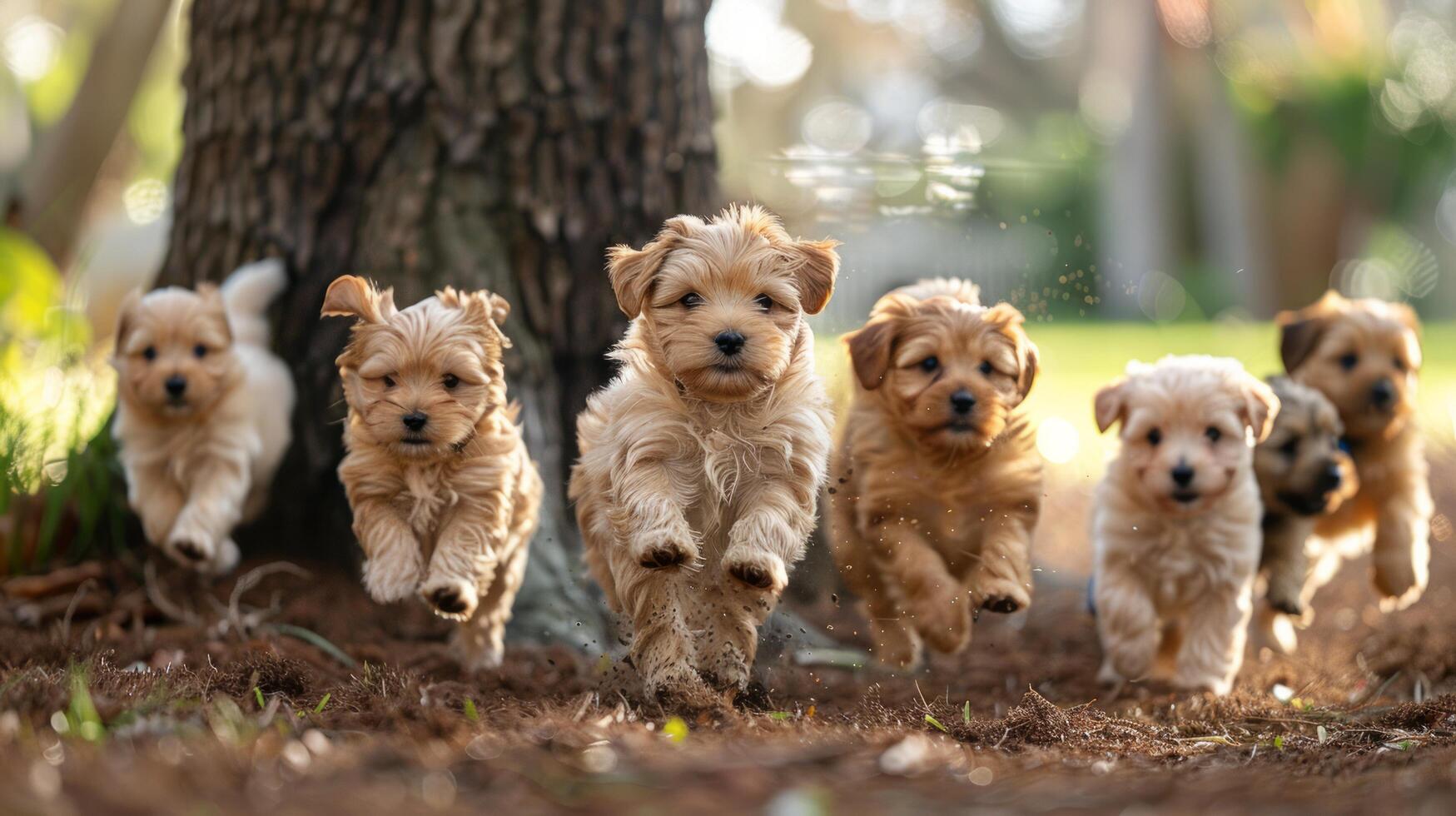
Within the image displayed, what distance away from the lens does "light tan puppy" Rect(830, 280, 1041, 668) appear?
16.7 ft

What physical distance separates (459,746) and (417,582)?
123cm

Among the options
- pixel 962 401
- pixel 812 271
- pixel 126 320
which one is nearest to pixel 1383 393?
pixel 962 401

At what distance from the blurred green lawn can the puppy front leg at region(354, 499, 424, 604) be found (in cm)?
182

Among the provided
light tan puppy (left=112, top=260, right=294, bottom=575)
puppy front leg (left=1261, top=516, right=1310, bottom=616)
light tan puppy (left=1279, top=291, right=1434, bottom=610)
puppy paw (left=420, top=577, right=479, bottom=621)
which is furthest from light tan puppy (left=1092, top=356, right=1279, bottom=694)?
light tan puppy (left=112, top=260, right=294, bottom=575)

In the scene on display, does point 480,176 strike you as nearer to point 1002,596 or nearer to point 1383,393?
point 1002,596

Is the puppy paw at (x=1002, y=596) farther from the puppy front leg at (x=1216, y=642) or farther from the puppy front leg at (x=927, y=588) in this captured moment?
the puppy front leg at (x=1216, y=642)

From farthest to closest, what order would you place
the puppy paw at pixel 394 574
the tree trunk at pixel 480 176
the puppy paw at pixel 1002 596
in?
the tree trunk at pixel 480 176 → the puppy paw at pixel 1002 596 → the puppy paw at pixel 394 574

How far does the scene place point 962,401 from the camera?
505cm

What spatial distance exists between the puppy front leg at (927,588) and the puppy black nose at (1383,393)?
2791 millimetres

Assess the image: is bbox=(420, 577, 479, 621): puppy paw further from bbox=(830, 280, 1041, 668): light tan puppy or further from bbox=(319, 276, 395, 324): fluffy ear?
bbox=(830, 280, 1041, 668): light tan puppy

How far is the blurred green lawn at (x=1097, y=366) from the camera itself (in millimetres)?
5977

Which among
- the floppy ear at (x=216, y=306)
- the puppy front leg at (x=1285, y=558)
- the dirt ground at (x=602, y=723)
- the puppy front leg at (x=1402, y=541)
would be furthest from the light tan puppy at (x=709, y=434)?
the puppy front leg at (x=1402, y=541)

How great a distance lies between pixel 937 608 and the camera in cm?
527

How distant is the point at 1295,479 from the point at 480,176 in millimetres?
4283
